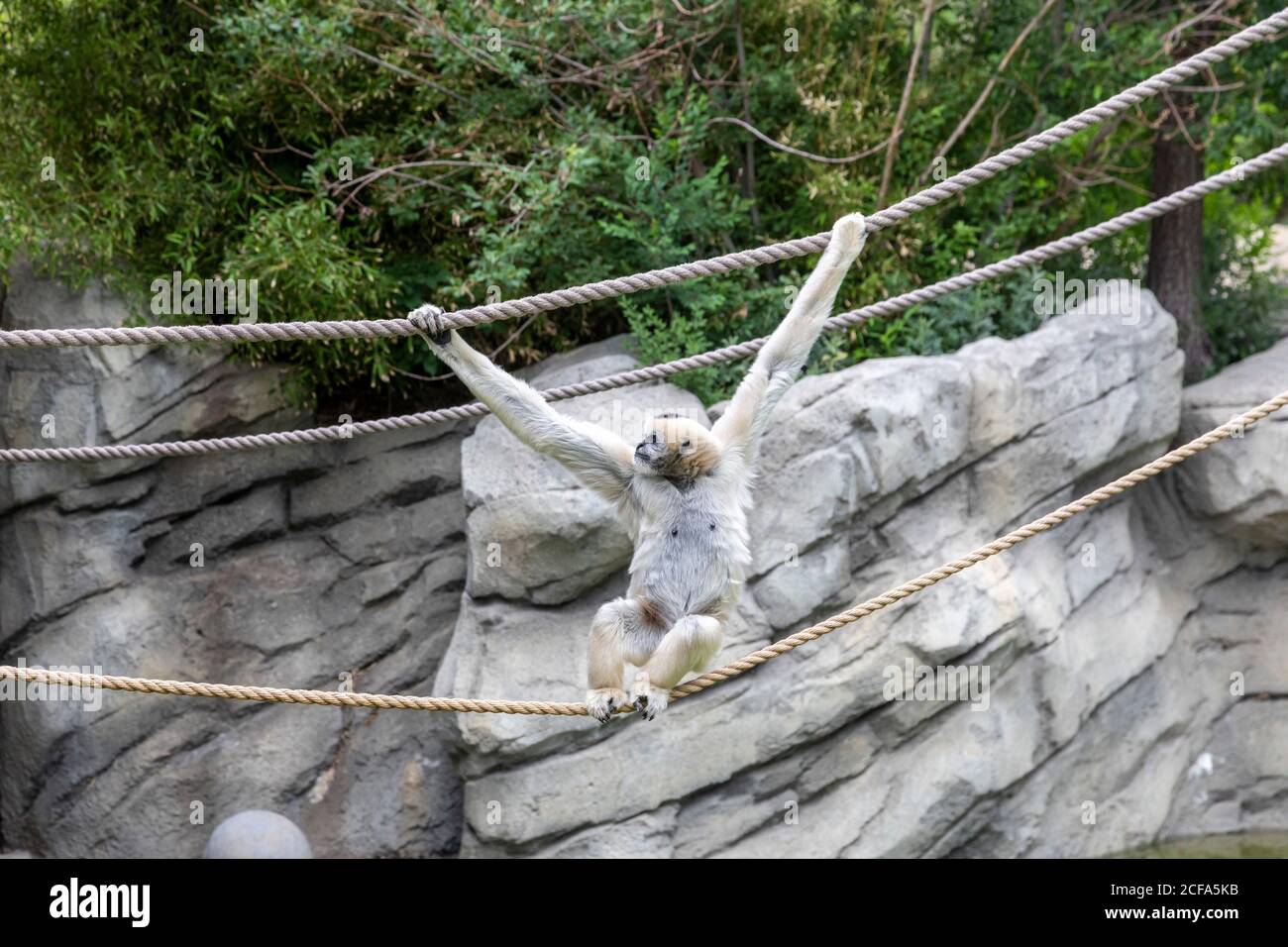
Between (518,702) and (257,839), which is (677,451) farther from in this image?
(257,839)

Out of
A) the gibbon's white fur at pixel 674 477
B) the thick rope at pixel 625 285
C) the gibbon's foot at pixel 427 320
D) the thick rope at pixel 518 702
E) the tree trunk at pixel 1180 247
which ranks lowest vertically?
the thick rope at pixel 518 702

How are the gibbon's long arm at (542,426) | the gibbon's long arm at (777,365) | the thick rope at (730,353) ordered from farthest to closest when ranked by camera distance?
the thick rope at (730,353) < the gibbon's long arm at (777,365) < the gibbon's long arm at (542,426)

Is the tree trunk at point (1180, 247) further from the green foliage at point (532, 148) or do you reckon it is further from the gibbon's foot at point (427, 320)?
the gibbon's foot at point (427, 320)

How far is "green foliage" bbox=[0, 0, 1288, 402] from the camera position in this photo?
891 cm

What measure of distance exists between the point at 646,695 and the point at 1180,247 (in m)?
7.35

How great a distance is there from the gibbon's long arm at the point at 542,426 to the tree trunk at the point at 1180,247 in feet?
21.6

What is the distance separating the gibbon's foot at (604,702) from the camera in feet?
17.0

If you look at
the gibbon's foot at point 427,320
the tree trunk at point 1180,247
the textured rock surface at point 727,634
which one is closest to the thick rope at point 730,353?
the gibbon's foot at point 427,320

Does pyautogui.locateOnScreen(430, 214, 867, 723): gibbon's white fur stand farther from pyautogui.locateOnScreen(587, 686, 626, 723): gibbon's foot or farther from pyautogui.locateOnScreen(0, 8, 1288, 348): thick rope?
pyautogui.locateOnScreen(0, 8, 1288, 348): thick rope

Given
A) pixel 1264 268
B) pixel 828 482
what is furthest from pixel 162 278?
pixel 1264 268

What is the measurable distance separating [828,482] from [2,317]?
18.5ft

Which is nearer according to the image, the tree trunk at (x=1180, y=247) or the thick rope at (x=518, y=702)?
the thick rope at (x=518, y=702)

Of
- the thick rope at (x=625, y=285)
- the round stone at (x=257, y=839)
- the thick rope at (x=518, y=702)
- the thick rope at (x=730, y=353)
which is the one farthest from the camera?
the round stone at (x=257, y=839)

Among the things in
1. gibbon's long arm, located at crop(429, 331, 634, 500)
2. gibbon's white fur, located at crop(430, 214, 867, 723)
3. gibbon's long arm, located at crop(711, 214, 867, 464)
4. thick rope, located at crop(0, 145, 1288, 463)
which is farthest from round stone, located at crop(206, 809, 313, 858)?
gibbon's long arm, located at crop(711, 214, 867, 464)
